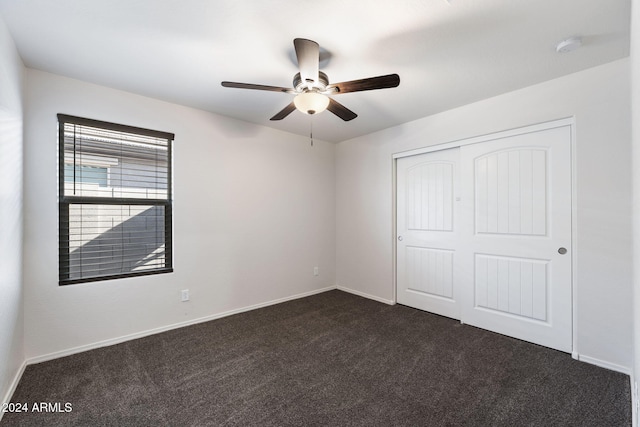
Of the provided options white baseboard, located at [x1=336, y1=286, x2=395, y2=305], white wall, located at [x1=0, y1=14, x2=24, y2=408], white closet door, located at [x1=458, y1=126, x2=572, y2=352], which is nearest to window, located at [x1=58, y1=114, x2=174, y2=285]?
white wall, located at [x1=0, y1=14, x2=24, y2=408]

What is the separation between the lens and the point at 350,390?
2.00m

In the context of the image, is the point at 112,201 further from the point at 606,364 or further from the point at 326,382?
the point at 606,364

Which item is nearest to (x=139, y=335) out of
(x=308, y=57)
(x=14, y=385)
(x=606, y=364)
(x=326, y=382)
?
(x=14, y=385)

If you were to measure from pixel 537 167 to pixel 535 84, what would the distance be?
0.76 m

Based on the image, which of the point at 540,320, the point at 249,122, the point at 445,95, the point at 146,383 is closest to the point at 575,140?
the point at 445,95

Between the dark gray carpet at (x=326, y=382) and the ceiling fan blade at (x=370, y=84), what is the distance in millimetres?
2115

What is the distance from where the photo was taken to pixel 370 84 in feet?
6.40

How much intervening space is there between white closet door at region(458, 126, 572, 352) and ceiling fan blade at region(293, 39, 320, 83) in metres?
2.06

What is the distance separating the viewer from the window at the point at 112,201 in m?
2.51

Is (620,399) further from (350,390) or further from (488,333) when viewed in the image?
(350,390)

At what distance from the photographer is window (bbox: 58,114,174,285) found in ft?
8.25

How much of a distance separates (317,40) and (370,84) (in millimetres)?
→ 475

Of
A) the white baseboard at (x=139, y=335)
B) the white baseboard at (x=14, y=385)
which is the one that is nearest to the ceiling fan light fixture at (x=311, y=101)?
the white baseboard at (x=139, y=335)

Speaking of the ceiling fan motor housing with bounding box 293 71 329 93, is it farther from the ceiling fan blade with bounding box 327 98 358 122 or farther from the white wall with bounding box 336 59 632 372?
A: the white wall with bounding box 336 59 632 372
